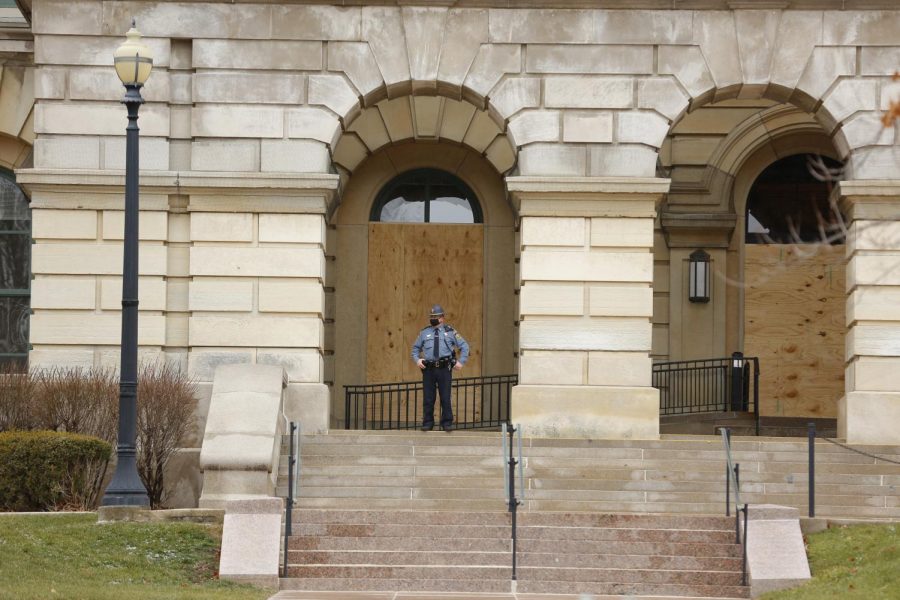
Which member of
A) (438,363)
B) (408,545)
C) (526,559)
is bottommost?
(526,559)

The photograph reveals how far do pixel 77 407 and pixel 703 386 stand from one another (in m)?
11.0

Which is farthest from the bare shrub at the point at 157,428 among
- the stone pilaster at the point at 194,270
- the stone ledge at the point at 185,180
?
the stone ledge at the point at 185,180

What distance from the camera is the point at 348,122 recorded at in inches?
990

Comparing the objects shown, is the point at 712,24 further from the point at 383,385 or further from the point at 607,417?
the point at 383,385

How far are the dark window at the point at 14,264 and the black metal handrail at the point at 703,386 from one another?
33.9 ft

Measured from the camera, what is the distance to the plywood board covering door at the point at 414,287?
1161 inches

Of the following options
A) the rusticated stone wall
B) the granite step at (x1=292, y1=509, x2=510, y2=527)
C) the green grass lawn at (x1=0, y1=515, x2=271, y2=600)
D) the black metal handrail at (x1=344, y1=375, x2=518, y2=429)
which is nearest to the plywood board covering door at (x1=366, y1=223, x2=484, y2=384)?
the black metal handrail at (x1=344, y1=375, x2=518, y2=429)

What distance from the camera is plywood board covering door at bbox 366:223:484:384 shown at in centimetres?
2948

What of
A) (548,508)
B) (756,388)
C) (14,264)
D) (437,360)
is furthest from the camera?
(14,264)

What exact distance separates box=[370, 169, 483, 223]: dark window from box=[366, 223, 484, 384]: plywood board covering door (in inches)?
9.3

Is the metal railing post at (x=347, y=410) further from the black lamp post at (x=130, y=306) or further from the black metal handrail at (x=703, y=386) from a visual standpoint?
the black lamp post at (x=130, y=306)

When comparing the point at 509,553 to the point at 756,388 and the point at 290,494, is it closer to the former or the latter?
the point at 290,494

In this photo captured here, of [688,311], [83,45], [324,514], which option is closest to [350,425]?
[688,311]

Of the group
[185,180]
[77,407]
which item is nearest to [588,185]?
[185,180]
